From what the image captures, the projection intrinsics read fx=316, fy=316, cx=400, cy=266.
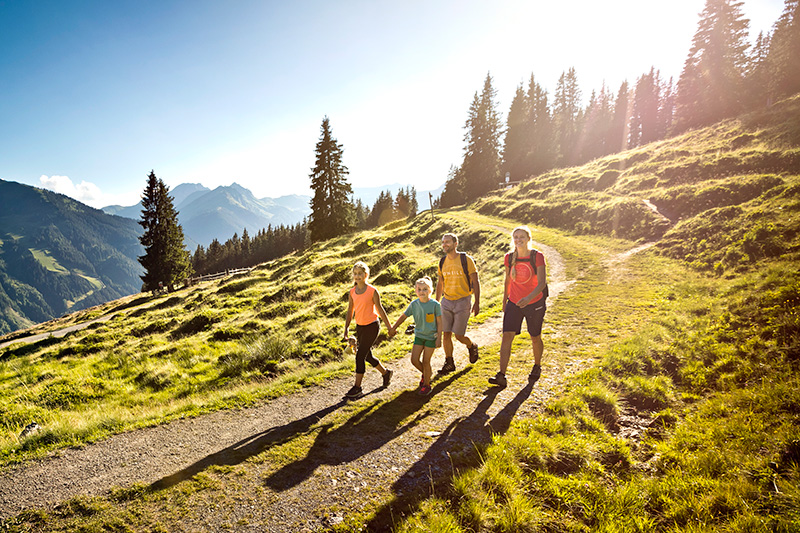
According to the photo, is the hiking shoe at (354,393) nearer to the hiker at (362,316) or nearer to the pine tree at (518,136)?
the hiker at (362,316)

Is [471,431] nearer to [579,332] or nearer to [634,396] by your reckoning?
[634,396]

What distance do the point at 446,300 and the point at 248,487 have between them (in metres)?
4.41

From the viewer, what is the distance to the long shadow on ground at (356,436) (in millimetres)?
4156

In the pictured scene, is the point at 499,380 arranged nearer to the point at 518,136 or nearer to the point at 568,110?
the point at 518,136

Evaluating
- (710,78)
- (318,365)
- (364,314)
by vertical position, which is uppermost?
(710,78)

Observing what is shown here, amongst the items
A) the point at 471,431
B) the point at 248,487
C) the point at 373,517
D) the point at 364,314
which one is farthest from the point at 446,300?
the point at 248,487

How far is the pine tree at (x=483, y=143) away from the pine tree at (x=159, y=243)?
48303 millimetres

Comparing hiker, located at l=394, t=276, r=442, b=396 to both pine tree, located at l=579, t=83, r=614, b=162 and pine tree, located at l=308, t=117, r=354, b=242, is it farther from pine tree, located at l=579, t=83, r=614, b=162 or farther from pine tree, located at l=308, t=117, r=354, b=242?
pine tree, located at l=579, t=83, r=614, b=162

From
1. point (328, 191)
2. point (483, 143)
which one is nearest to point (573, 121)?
point (483, 143)

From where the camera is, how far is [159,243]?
45.2 m

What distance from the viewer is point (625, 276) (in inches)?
530

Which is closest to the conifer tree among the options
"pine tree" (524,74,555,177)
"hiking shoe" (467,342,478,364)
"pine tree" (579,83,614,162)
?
"pine tree" (524,74,555,177)

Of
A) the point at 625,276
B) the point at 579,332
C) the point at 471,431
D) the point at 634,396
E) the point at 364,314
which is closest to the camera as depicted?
the point at 471,431

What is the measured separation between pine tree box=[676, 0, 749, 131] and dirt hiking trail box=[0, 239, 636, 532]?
50.8 metres
